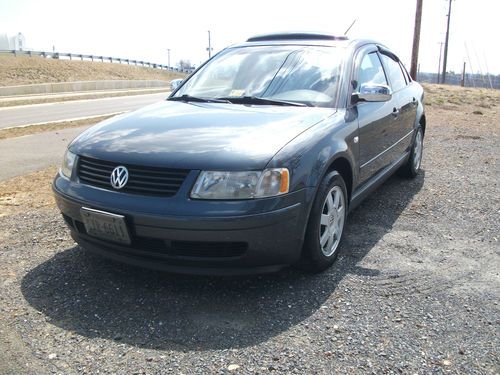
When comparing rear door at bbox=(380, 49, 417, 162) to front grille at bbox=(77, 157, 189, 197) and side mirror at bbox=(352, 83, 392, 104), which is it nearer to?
side mirror at bbox=(352, 83, 392, 104)

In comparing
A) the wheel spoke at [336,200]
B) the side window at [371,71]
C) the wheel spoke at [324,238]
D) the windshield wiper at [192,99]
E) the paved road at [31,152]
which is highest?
the side window at [371,71]

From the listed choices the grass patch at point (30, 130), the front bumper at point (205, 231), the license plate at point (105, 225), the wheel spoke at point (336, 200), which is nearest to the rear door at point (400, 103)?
the wheel spoke at point (336, 200)

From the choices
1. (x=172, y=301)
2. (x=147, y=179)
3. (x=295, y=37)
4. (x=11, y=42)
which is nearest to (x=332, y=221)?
(x=172, y=301)

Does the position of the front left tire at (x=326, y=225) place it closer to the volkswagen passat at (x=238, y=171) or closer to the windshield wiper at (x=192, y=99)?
the volkswagen passat at (x=238, y=171)

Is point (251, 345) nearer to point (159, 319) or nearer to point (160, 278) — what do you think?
point (159, 319)

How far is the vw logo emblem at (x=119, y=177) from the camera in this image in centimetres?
304

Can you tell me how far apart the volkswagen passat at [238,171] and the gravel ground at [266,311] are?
0.26 m

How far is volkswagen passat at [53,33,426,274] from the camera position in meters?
2.89

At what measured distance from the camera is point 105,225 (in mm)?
3062

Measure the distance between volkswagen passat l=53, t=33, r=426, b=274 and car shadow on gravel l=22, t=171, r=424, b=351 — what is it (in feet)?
0.78

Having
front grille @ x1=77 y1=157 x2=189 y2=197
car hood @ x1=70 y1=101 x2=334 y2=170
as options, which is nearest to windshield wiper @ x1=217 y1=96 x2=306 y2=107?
→ car hood @ x1=70 y1=101 x2=334 y2=170

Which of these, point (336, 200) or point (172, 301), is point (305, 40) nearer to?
point (336, 200)

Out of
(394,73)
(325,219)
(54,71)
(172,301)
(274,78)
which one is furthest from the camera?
Result: (54,71)

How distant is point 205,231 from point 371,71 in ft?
8.85
